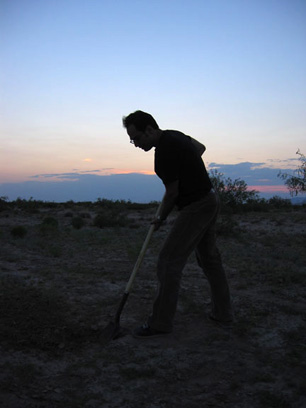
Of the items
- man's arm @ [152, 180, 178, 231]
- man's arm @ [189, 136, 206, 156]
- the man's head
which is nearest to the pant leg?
man's arm @ [152, 180, 178, 231]

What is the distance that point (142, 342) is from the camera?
3.20 meters

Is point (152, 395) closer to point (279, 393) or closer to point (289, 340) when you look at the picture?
point (279, 393)

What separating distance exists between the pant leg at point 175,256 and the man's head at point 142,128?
66cm

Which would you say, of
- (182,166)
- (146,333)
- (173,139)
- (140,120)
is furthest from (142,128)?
(146,333)

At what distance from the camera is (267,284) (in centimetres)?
496

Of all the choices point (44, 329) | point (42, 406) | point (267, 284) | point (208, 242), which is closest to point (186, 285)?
point (267, 284)

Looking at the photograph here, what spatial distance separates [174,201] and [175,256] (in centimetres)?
47

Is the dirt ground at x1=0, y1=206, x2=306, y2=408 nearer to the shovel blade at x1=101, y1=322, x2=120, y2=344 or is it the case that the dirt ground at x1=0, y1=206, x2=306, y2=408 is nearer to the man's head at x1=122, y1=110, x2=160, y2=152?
A: the shovel blade at x1=101, y1=322, x2=120, y2=344

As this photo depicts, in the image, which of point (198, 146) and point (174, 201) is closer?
point (174, 201)

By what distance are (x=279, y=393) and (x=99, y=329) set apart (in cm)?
168

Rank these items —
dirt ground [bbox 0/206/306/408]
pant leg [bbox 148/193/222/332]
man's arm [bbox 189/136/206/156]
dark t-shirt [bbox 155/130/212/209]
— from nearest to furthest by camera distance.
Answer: dirt ground [bbox 0/206/306/408], dark t-shirt [bbox 155/130/212/209], pant leg [bbox 148/193/222/332], man's arm [bbox 189/136/206/156]

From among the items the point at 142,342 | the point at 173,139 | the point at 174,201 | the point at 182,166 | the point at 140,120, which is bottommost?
the point at 142,342

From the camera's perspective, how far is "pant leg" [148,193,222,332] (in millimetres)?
3219

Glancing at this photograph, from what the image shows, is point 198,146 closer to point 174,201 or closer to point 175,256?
point 174,201
